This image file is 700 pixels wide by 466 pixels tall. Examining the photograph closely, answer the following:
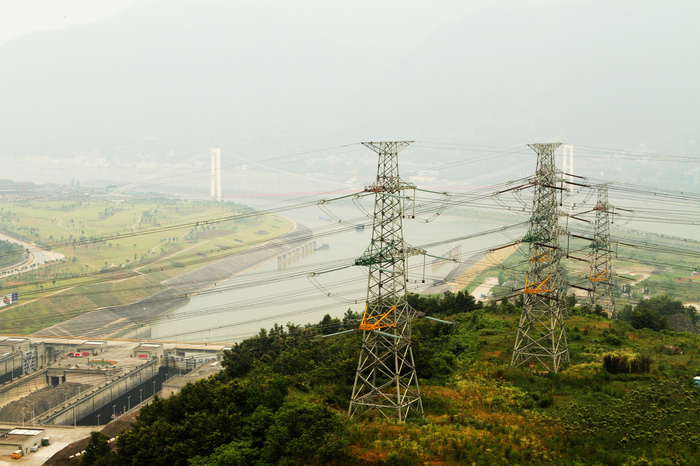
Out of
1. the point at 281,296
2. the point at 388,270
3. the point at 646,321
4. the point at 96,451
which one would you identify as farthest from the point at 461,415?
the point at 281,296

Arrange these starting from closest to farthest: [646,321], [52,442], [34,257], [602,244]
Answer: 1. [646,321]
2. [602,244]
3. [52,442]
4. [34,257]

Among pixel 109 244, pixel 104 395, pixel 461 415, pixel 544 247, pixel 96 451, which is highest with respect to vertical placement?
pixel 544 247

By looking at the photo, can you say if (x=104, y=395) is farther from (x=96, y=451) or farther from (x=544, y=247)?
(x=544, y=247)

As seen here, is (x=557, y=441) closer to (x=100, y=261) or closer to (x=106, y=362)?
(x=106, y=362)

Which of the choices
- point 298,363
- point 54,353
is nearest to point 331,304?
point 54,353

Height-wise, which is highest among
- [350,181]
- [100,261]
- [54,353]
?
[350,181]

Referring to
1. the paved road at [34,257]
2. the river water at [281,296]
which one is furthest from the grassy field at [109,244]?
the river water at [281,296]
